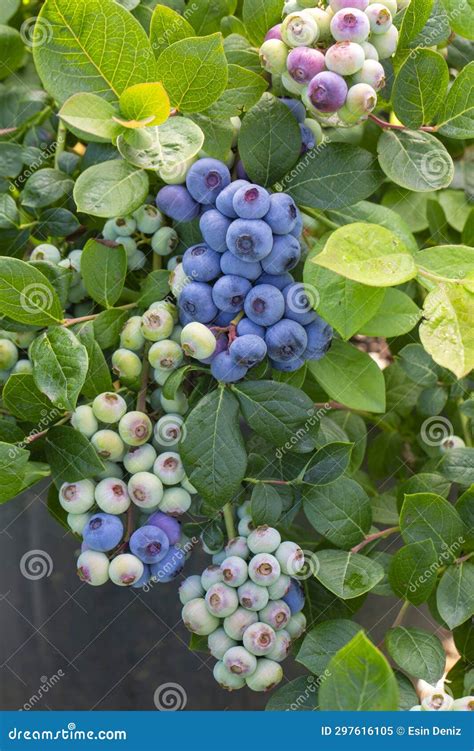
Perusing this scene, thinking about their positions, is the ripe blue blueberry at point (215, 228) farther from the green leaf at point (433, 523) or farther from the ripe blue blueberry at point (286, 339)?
the green leaf at point (433, 523)

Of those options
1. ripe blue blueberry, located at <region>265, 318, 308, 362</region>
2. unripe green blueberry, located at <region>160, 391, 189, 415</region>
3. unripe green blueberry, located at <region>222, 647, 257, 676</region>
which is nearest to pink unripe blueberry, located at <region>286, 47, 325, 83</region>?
ripe blue blueberry, located at <region>265, 318, 308, 362</region>

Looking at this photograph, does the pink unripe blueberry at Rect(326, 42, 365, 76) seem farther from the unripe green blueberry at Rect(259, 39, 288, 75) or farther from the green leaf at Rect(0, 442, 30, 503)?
the green leaf at Rect(0, 442, 30, 503)

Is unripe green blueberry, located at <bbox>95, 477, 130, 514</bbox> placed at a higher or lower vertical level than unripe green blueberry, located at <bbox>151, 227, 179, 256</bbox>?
lower

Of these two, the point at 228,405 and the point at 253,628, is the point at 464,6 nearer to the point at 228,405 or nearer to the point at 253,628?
the point at 228,405

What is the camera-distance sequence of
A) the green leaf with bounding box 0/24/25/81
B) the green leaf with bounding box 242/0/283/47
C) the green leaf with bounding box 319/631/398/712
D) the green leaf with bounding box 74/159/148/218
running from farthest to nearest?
the green leaf with bounding box 0/24/25/81
the green leaf with bounding box 242/0/283/47
the green leaf with bounding box 74/159/148/218
the green leaf with bounding box 319/631/398/712

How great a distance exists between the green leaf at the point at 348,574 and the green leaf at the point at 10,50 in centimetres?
69

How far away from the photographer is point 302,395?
749 millimetres

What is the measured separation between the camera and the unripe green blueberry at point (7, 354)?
82cm

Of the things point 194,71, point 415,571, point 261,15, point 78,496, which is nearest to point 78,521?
point 78,496

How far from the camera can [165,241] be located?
0.81 m

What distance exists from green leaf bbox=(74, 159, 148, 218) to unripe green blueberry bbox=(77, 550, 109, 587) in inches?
12.7

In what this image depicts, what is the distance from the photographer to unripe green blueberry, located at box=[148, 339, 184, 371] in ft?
2.43

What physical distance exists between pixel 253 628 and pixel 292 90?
50cm

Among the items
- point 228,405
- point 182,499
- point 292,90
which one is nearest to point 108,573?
point 182,499
